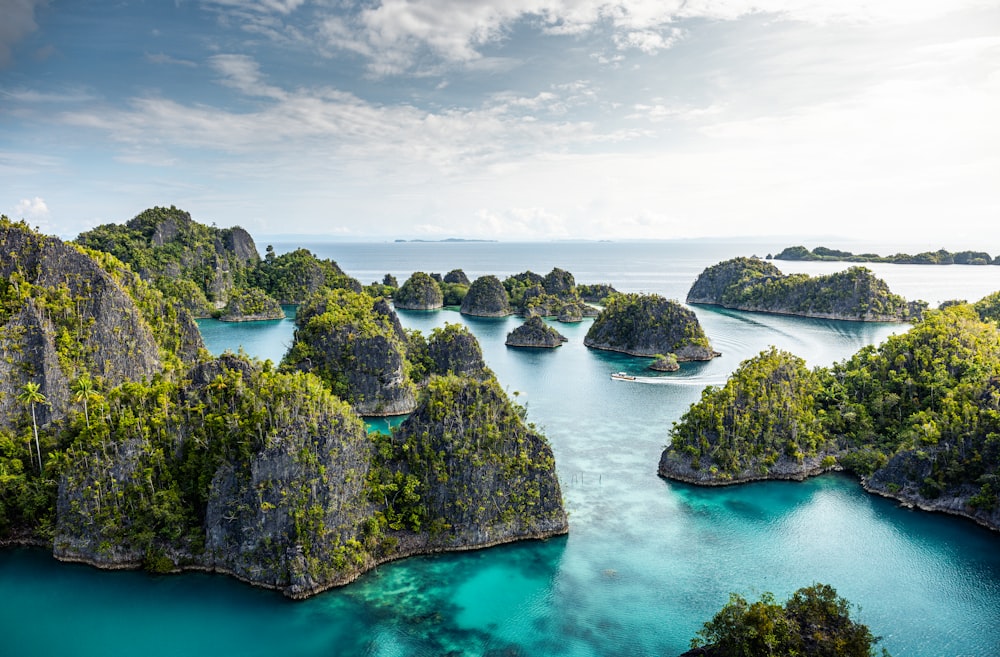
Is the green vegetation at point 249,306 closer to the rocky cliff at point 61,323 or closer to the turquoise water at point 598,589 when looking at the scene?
the rocky cliff at point 61,323

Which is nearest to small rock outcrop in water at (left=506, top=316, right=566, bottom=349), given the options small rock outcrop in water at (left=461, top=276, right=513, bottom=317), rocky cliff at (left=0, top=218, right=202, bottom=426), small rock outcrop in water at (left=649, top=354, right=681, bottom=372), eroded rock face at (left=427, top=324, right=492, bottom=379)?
small rock outcrop in water at (left=649, top=354, right=681, bottom=372)

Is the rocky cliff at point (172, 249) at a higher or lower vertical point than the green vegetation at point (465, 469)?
higher

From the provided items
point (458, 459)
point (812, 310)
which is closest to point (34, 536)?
point (458, 459)

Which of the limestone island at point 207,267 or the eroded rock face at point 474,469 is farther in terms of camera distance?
the limestone island at point 207,267

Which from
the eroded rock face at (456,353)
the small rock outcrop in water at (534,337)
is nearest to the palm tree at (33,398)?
the eroded rock face at (456,353)

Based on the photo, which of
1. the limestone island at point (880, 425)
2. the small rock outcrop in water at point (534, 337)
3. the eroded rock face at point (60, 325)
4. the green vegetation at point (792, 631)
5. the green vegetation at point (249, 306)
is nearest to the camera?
the green vegetation at point (792, 631)

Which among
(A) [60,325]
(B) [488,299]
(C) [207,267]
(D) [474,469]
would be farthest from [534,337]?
(C) [207,267]

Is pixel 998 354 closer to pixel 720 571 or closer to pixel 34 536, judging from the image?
pixel 720 571

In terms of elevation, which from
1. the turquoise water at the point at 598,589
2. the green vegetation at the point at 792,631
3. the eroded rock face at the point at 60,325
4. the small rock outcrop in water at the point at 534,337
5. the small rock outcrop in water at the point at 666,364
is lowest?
the turquoise water at the point at 598,589
